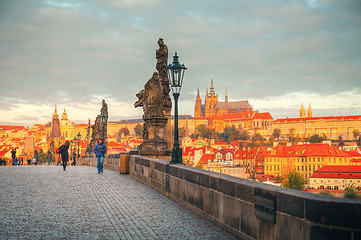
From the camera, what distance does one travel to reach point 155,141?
15.4 metres

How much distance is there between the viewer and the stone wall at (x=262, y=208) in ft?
10.9

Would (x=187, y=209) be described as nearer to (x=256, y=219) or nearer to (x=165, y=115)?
(x=256, y=219)

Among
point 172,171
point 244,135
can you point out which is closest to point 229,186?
point 172,171

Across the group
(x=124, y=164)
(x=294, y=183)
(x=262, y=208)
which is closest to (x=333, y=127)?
(x=294, y=183)

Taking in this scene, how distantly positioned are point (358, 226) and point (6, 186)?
1008cm

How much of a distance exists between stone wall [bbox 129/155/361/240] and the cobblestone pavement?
235mm

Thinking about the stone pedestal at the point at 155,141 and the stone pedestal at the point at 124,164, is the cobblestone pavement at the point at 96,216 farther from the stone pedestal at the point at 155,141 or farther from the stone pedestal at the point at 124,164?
the stone pedestal at the point at 124,164

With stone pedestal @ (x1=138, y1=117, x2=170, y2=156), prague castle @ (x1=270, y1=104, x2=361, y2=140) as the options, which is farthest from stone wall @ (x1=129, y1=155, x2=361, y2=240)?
prague castle @ (x1=270, y1=104, x2=361, y2=140)

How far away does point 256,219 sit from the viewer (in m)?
4.75

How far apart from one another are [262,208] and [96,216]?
331cm

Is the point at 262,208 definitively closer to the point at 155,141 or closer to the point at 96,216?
the point at 96,216

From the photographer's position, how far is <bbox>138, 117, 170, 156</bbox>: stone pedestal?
1545 centimetres

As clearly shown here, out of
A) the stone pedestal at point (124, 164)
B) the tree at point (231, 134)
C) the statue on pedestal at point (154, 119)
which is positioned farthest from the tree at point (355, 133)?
the stone pedestal at point (124, 164)

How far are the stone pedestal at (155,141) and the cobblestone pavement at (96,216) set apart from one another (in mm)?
5042
